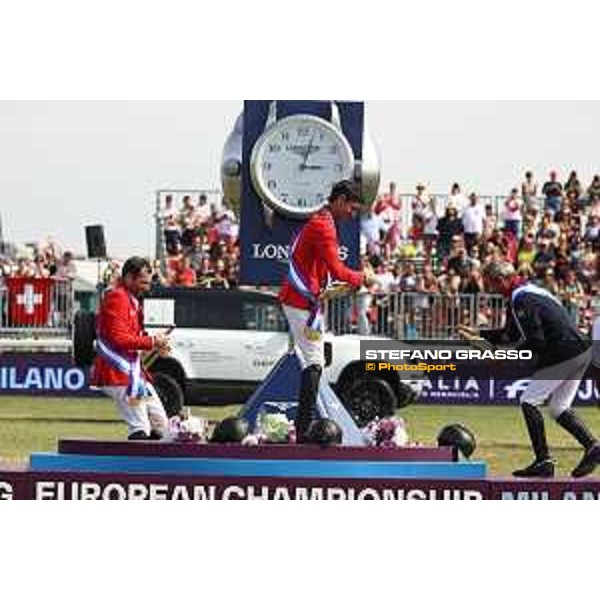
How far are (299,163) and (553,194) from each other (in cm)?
1683

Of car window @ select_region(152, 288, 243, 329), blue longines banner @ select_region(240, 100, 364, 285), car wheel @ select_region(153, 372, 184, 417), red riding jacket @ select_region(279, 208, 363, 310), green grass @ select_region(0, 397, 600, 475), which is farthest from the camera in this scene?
car window @ select_region(152, 288, 243, 329)

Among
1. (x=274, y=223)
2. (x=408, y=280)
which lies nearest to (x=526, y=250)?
(x=408, y=280)

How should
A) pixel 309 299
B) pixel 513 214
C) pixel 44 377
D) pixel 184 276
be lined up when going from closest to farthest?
pixel 309 299 → pixel 184 276 → pixel 44 377 → pixel 513 214

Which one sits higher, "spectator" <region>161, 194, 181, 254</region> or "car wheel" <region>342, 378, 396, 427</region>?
"spectator" <region>161, 194, 181, 254</region>

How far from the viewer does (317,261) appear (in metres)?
15.5

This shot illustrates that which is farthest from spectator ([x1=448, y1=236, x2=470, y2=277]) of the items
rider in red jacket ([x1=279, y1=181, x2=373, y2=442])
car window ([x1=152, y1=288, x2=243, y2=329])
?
A: rider in red jacket ([x1=279, y1=181, x2=373, y2=442])

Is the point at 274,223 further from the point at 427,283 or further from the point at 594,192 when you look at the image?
the point at 594,192

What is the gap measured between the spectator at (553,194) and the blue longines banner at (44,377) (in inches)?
326

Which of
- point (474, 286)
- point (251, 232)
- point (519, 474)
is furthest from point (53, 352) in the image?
point (519, 474)

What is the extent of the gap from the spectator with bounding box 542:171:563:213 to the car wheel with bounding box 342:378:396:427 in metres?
8.05

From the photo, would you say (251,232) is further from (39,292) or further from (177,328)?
(39,292)

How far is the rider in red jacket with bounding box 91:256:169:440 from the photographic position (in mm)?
16141

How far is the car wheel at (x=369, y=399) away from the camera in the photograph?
2564 centimetres

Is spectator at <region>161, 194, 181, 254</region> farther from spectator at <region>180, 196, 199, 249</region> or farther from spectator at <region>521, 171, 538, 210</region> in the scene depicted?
spectator at <region>521, 171, 538, 210</region>
